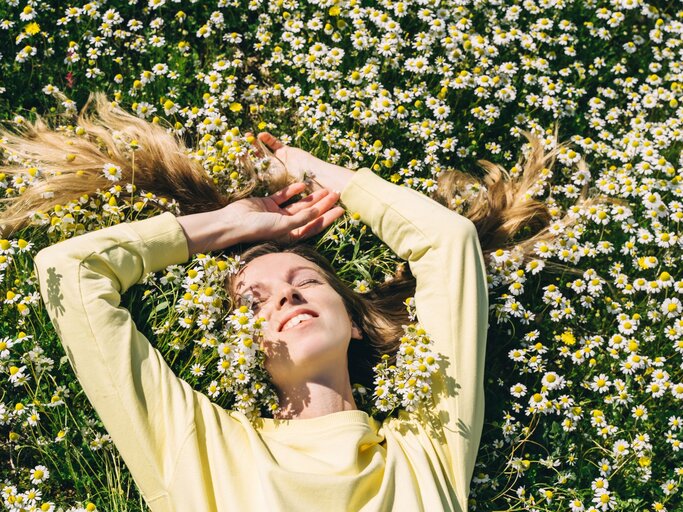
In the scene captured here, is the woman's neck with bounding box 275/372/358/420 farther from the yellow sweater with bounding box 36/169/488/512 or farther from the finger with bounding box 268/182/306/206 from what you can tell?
the finger with bounding box 268/182/306/206

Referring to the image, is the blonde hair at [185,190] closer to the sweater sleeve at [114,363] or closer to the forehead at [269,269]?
the forehead at [269,269]

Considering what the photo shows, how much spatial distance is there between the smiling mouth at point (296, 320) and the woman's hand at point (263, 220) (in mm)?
658

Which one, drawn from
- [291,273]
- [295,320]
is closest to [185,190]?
[291,273]

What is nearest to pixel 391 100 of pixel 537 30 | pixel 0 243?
pixel 537 30

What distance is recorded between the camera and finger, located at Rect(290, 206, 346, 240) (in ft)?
16.9

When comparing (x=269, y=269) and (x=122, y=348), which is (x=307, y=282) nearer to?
(x=269, y=269)

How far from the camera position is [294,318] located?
4422mm

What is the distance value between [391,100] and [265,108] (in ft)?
2.72

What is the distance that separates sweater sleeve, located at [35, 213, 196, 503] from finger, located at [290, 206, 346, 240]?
3.74 feet

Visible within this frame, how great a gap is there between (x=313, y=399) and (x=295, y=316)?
43 cm

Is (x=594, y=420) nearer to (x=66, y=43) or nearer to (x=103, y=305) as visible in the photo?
(x=103, y=305)

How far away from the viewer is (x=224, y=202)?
520 cm

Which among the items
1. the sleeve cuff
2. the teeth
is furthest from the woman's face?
the sleeve cuff

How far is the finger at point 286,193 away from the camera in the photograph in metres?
5.18
